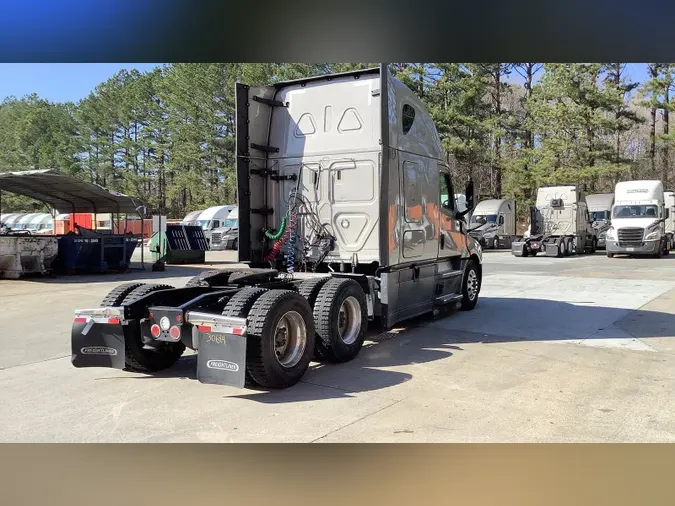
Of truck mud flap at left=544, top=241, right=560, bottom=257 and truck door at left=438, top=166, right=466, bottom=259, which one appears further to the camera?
truck mud flap at left=544, top=241, right=560, bottom=257

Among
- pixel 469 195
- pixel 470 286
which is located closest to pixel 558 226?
pixel 470 286

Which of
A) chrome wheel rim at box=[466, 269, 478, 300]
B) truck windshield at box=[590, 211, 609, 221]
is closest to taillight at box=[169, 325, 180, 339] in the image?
chrome wheel rim at box=[466, 269, 478, 300]

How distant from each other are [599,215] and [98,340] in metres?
32.9

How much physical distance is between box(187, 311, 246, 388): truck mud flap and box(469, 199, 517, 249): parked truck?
1108 inches

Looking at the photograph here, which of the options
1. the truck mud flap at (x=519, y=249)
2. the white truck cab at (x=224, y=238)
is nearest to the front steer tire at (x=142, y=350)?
the truck mud flap at (x=519, y=249)

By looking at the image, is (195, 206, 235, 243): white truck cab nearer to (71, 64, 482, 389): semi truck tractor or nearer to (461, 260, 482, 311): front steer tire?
(461, 260, 482, 311): front steer tire

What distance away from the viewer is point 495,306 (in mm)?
11367

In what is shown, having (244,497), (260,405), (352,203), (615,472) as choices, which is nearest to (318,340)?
(260,405)

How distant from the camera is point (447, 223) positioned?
32.0 ft

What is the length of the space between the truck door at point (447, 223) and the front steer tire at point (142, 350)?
479cm

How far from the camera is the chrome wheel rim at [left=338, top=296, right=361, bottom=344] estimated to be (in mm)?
7137

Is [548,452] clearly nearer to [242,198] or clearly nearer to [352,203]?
[352,203]

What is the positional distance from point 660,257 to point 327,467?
87.5 feet

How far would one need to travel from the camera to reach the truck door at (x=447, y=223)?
951cm
